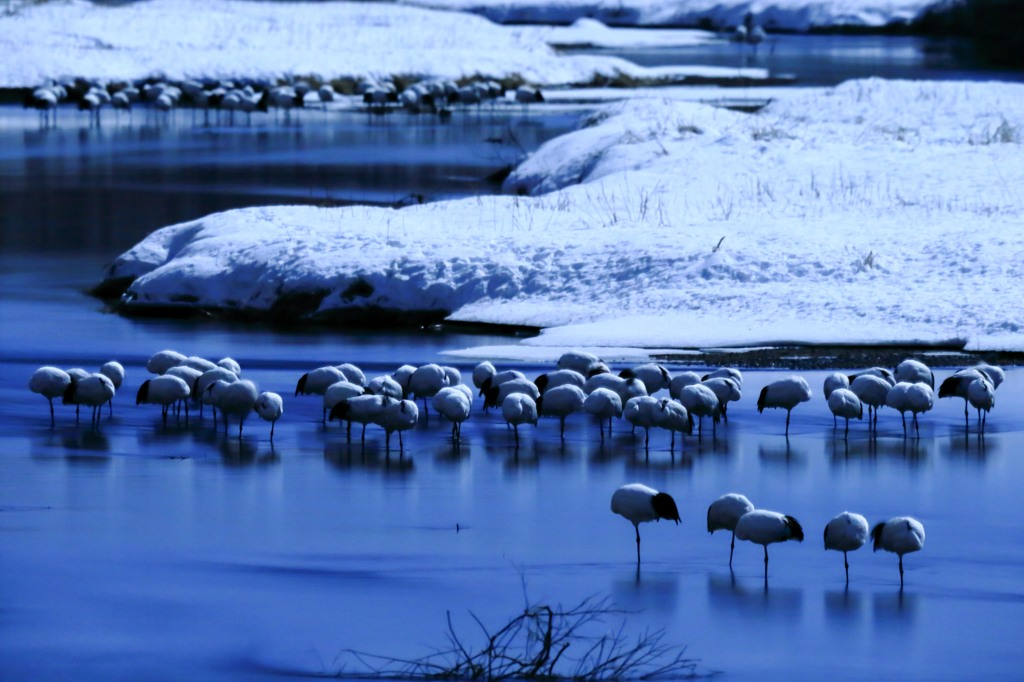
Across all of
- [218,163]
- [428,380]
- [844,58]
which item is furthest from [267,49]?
[428,380]

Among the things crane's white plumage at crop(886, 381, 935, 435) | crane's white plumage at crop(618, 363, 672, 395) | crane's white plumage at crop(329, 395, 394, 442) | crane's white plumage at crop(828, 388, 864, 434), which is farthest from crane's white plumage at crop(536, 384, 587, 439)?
crane's white plumage at crop(886, 381, 935, 435)

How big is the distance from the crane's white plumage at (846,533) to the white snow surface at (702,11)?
304 feet

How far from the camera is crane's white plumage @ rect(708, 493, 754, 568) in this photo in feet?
30.1

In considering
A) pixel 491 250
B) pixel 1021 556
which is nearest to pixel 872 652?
pixel 1021 556

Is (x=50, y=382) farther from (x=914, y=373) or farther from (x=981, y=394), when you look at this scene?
(x=981, y=394)

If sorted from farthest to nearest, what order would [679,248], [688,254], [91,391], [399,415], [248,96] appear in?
1. [248,96]
2. [679,248]
3. [688,254]
4. [91,391]
5. [399,415]

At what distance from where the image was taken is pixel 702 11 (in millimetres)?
107875

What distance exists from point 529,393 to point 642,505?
324 centimetres

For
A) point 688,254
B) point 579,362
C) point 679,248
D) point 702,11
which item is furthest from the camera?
point 702,11

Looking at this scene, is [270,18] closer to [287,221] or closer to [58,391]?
[287,221]

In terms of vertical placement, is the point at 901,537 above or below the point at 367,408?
below

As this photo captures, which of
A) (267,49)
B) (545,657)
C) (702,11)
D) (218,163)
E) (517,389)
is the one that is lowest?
(545,657)

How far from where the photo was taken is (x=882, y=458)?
38.5 feet

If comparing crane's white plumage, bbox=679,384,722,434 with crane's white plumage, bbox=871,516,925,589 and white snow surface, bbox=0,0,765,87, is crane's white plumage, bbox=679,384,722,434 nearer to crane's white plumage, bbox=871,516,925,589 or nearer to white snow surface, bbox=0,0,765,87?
crane's white plumage, bbox=871,516,925,589
